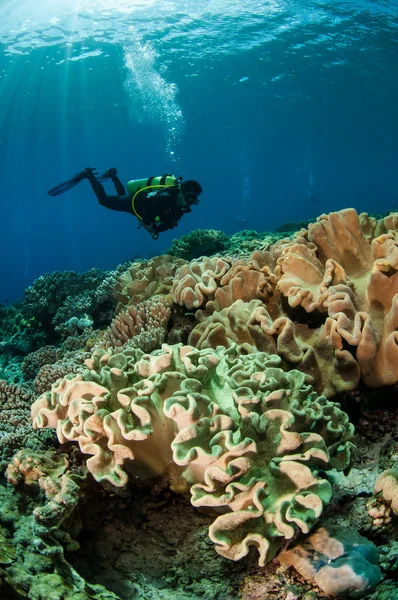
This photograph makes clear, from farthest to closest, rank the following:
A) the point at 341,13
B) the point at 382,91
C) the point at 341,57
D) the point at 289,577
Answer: the point at 382,91 → the point at 341,57 → the point at 341,13 → the point at 289,577

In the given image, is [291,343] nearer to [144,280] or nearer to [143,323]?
[143,323]

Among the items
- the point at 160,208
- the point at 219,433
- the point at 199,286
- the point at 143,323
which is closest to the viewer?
the point at 219,433

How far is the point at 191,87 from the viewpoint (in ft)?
146

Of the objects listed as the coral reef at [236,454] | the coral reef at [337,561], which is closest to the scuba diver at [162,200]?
the coral reef at [236,454]

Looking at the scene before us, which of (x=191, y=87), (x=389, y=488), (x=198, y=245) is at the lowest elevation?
(x=198, y=245)

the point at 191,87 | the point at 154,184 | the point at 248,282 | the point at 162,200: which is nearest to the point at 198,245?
the point at 162,200

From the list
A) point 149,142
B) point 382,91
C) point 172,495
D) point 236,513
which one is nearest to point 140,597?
point 172,495

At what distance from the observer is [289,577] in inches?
79.7

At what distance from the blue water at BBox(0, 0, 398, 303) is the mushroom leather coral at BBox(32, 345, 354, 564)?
2323cm

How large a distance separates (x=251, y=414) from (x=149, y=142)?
76.8 meters

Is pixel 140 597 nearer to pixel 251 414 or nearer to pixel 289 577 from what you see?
pixel 289 577

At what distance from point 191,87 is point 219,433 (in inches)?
1966

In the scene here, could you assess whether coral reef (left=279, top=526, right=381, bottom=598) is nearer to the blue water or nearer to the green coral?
the green coral

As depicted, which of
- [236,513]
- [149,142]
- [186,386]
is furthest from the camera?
[149,142]
